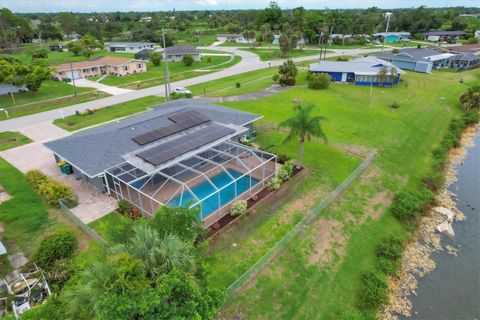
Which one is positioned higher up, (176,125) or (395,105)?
(176,125)

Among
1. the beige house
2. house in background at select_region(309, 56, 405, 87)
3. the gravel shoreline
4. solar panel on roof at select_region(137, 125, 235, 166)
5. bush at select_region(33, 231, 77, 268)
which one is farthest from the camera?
the beige house

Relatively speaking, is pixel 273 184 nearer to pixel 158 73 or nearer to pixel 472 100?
pixel 472 100

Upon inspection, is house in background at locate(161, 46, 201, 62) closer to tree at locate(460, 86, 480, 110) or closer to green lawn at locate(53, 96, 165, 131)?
green lawn at locate(53, 96, 165, 131)

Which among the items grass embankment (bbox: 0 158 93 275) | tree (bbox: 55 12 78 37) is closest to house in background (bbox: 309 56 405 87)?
grass embankment (bbox: 0 158 93 275)

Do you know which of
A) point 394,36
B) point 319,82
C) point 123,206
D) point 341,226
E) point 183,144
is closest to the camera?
point 123,206

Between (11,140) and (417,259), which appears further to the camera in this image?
(11,140)

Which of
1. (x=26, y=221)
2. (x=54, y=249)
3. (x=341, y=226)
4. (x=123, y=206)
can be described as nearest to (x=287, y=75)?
(x=341, y=226)

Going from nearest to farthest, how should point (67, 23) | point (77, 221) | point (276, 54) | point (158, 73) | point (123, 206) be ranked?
1. point (77, 221)
2. point (123, 206)
3. point (158, 73)
4. point (276, 54)
5. point (67, 23)
